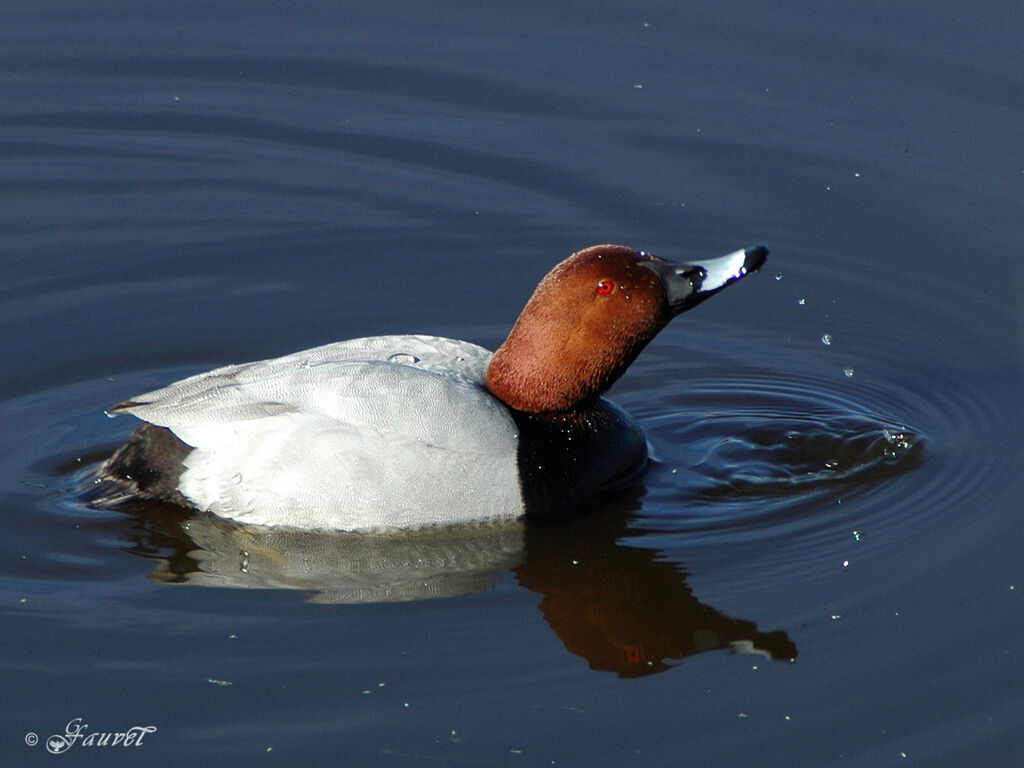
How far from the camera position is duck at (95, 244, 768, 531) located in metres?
5.33

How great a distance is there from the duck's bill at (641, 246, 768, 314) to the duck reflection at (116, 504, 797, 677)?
918 mm

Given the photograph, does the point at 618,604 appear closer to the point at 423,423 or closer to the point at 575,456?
the point at 575,456

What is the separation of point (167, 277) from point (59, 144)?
1.52 metres

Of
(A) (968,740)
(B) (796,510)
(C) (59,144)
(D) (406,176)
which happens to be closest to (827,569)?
(B) (796,510)

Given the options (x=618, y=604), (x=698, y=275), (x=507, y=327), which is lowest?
(x=618, y=604)

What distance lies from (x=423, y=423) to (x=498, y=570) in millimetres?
607

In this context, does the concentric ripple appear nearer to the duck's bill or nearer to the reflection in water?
the reflection in water

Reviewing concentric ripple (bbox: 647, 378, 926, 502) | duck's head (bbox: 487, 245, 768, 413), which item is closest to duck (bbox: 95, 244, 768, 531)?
duck's head (bbox: 487, 245, 768, 413)

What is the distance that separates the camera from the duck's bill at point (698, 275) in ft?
18.5

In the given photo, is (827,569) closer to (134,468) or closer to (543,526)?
(543,526)

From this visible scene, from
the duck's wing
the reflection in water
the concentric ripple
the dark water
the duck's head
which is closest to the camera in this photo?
the dark water

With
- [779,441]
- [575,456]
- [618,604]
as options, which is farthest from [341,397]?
[779,441]

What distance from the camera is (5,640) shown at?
15.8ft

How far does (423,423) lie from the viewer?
531cm
